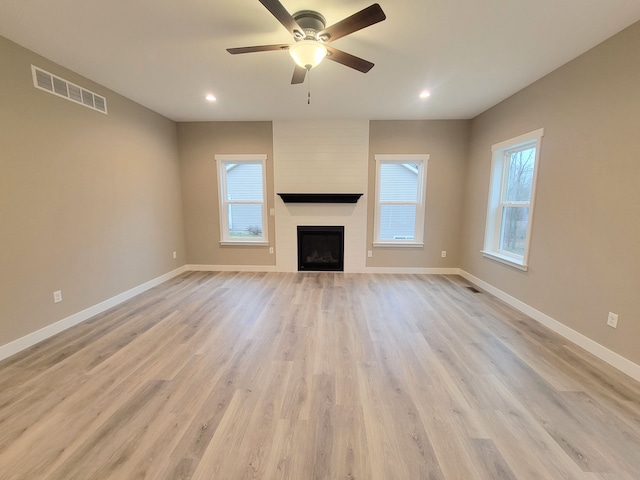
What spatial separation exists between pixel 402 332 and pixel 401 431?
123 centimetres

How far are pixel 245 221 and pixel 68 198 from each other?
2.53m

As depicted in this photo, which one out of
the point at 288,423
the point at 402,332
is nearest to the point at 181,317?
the point at 288,423

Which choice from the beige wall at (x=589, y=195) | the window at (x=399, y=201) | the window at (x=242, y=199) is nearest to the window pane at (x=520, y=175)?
the beige wall at (x=589, y=195)

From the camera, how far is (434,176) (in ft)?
15.0

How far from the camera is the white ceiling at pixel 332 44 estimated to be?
1.87 m

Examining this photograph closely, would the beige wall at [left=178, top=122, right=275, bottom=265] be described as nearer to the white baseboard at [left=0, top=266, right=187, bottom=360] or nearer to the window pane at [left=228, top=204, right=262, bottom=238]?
the window pane at [left=228, top=204, right=262, bottom=238]

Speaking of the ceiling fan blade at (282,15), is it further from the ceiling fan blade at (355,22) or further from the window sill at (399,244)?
the window sill at (399,244)

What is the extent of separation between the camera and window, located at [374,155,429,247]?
4.68 metres

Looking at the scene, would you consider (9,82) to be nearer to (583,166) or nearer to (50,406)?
(50,406)

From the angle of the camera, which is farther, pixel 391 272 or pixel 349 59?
pixel 391 272

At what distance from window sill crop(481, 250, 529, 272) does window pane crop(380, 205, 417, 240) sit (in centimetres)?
124

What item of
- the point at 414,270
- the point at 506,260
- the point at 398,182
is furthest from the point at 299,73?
the point at 414,270

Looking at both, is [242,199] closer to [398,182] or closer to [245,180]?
[245,180]

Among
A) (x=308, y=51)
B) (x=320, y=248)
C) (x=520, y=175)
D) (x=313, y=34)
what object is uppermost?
(x=313, y=34)
